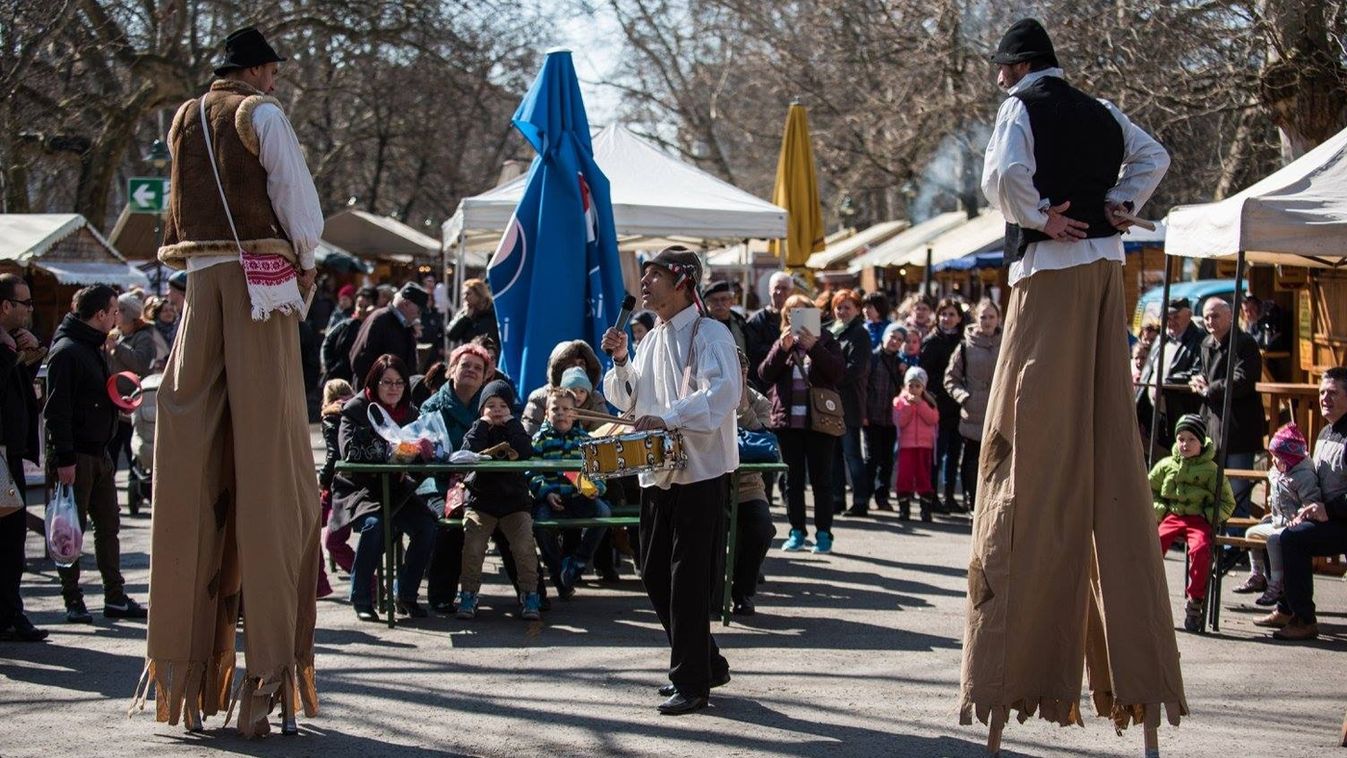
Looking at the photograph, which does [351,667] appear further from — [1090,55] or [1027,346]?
[1090,55]

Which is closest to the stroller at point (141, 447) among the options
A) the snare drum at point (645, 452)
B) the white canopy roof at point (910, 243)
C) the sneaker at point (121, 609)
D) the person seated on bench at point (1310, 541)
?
the sneaker at point (121, 609)

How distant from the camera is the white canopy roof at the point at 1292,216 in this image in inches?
323

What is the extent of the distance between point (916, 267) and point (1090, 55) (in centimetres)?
1445

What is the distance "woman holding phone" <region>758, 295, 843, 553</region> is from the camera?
444 inches

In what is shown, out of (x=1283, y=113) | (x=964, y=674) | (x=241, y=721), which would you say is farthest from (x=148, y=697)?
(x=1283, y=113)

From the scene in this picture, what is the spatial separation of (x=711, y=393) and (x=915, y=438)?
7.65 meters

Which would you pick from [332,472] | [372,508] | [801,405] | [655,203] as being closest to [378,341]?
[655,203]

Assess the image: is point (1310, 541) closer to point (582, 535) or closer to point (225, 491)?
point (582, 535)

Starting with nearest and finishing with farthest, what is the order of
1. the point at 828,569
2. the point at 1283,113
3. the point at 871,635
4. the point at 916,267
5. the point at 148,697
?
the point at 148,697
the point at 871,635
the point at 828,569
the point at 1283,113
the point at 916,267

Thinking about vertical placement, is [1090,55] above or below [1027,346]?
above

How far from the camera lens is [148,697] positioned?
6.81 meters

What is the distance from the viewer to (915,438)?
1384 centimetres

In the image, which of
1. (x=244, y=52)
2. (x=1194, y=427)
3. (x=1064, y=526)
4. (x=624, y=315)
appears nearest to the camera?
(x=1064, y=526)

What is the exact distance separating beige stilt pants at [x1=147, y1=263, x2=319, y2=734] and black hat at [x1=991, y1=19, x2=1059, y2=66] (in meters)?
2.82
